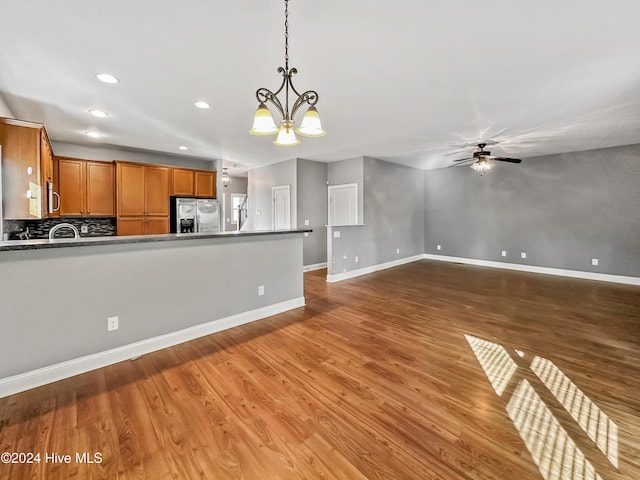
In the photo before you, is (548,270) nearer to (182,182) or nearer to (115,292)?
(115,292)

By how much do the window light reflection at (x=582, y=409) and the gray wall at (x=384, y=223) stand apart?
3821mm

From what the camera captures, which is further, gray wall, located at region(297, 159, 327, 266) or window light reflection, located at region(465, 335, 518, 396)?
gray wall, located at region(297, 159, 327, 266)

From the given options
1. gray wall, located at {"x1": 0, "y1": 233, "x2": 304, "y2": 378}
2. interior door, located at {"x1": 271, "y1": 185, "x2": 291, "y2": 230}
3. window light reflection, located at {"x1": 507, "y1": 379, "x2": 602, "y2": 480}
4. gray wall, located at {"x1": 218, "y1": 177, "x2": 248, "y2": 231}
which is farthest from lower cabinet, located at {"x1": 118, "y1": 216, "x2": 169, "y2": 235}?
window light reflection, located at {"x1": 507, "y1": 379, "x2": 602, "y2": 480}

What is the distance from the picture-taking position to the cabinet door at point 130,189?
5.21 meters

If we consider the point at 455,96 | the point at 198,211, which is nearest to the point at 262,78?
the point at 455,96

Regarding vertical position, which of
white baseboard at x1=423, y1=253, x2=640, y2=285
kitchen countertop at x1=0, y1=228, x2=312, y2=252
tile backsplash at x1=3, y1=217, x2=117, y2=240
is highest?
tile backsplash at x1=3, y1=217, x2=117, y2=240

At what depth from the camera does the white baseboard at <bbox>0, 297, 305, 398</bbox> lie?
2209mm

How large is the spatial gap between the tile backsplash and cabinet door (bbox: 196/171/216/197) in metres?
1.72

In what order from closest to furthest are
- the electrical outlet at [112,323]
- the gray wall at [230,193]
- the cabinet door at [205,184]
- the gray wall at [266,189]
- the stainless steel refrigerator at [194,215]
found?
the electrical outlet at [112,323] → the stainless steel refrigerator at [194,215] → the cabinet door at [205,184] → the gray wall at [266,189] → the gray wall at [230,193]

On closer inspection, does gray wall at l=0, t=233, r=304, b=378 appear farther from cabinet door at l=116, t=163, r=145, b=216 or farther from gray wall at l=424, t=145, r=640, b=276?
gray wall at l=424, t=145, r=640, b=276

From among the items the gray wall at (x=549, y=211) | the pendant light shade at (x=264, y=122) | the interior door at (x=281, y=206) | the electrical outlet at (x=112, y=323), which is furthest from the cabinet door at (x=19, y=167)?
the gray wall at (x=549, y=211)

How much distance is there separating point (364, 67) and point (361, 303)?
318 centimetres

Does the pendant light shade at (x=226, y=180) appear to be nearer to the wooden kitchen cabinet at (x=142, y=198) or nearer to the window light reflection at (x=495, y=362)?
the wooden kitchen cabinet at (x=142, y=198)

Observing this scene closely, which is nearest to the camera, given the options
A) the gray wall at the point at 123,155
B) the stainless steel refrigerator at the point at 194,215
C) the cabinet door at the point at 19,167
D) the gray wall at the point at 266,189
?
the cabinet door at the point at 19,167
